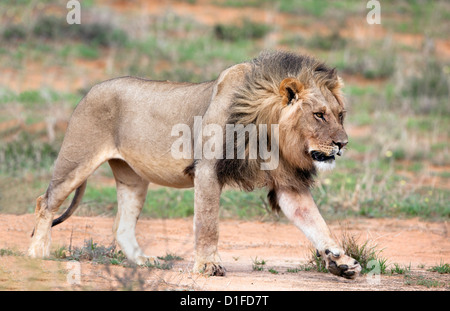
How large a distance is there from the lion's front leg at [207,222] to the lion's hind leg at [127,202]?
48.5 inches

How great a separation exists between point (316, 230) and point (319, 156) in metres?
0.57

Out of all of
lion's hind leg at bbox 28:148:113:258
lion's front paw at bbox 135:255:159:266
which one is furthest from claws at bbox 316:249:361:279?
lion's hind leg at bbox 28:148:113:258

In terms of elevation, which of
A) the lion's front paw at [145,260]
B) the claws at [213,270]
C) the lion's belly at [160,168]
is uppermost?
the lion's belly at [160,168]

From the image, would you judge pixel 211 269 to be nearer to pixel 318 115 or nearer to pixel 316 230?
pixel 316 230

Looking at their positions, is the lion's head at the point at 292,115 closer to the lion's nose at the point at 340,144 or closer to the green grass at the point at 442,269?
the lion's nose at the point at 340,144

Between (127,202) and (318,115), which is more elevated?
(318,115)

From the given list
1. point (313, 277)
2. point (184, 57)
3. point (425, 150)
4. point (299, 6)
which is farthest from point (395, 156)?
point (299, 6)

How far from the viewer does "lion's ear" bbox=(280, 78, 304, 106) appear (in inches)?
217

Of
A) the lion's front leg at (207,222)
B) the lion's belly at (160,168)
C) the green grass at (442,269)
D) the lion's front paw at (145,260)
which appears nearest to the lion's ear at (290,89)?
the lion's front leg at (207,222)

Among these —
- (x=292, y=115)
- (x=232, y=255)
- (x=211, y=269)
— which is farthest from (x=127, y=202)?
(x=292, y=115)

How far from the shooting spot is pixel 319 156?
18.1 feet

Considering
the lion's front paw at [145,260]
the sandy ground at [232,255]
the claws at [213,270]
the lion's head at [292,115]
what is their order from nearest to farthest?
the sandy ground at [232,255]
the lion's head at [292,115]
the claws at [213,270]
the lion's front paw at [145,260]

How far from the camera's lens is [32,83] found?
13.6 m

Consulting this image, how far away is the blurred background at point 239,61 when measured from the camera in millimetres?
9258
